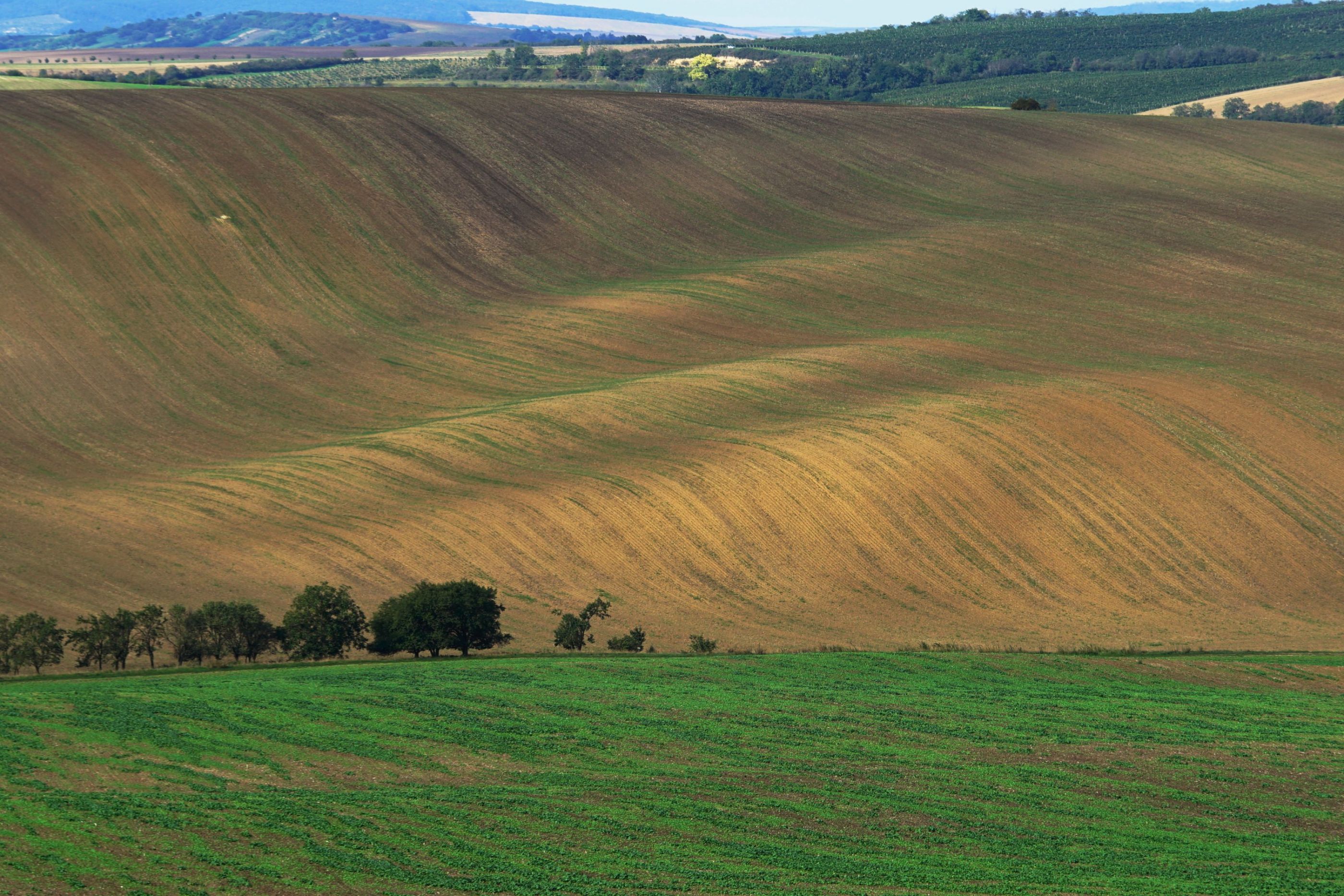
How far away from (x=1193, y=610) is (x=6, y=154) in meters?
63.8

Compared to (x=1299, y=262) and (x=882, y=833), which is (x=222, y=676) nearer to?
(x=882, y=833)

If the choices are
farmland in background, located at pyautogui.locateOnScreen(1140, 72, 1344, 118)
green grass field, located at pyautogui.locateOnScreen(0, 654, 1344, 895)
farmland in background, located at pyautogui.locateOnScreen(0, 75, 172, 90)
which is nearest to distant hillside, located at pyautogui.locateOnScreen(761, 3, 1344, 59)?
farmland in background, located at pyautogui.locateOnScreen(1140, 72, 1344, 118)

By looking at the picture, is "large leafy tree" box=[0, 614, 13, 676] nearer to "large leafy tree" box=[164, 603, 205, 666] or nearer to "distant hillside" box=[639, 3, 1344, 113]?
"large leafy tree" box=[164, 603, 205, 666]

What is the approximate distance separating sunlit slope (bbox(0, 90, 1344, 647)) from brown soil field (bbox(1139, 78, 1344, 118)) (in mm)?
42281

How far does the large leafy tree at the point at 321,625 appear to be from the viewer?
3747 centimetres

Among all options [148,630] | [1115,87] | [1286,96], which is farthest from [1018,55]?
[148,630]

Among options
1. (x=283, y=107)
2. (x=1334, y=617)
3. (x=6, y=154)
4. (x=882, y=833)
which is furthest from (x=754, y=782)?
(x=283, y=107)

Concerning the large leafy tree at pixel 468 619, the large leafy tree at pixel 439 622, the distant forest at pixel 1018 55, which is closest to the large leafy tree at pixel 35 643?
the large leafy tree at pixel 439 622

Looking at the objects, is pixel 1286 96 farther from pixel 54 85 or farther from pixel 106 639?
pixel 106 639

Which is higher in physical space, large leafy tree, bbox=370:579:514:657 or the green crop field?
the green crop field

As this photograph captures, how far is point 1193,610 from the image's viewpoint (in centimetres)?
4222

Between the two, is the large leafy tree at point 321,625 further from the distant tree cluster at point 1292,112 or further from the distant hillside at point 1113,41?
the distant hillside at point 1113,41

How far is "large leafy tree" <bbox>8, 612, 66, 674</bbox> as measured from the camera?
35469 millimetres

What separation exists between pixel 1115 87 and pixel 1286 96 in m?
18.6
